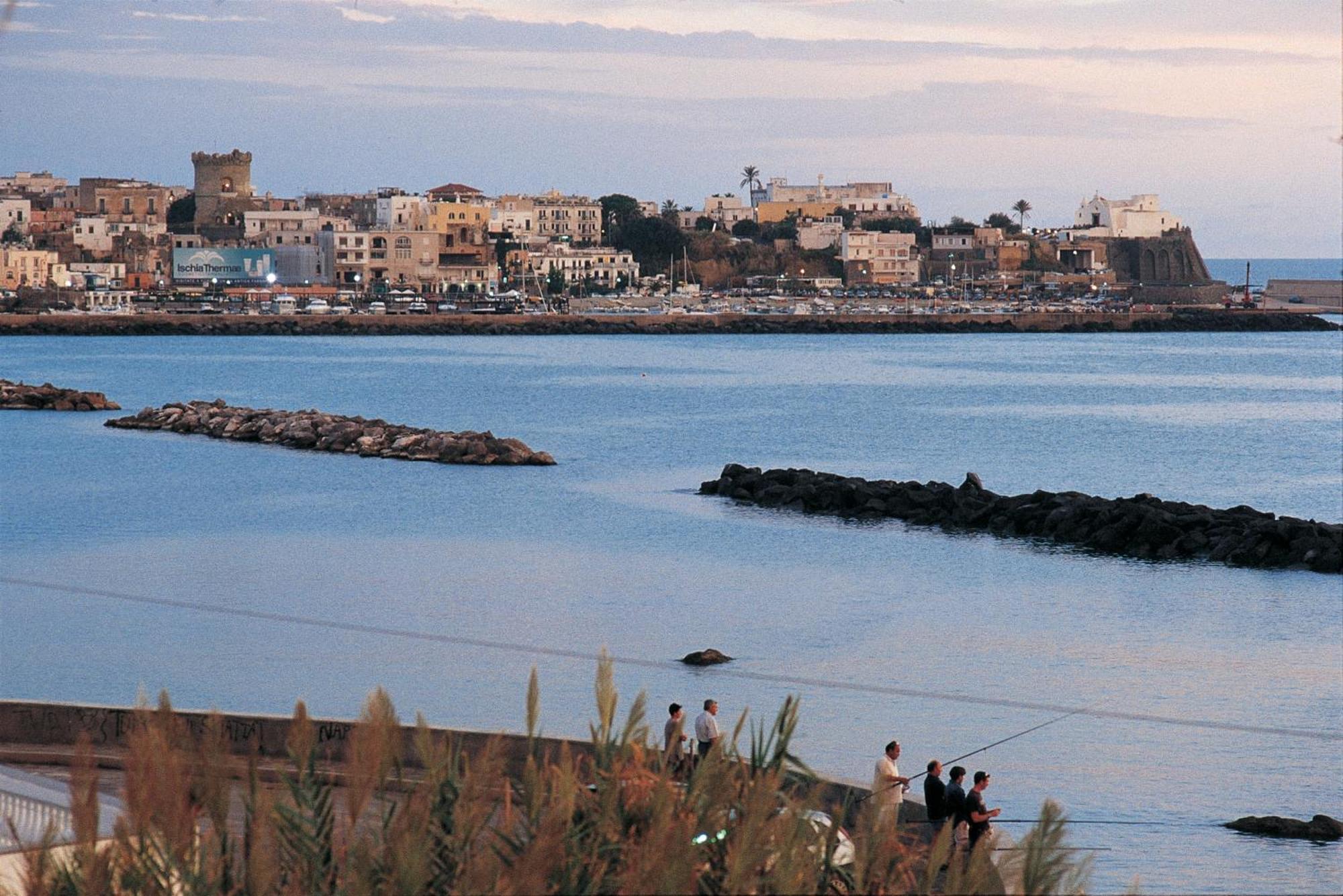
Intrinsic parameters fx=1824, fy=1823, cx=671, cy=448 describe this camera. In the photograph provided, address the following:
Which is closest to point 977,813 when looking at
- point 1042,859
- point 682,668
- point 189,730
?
point 1042,859

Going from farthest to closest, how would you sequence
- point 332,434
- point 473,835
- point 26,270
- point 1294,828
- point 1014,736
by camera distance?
1. point 26,270
2. point 332,434
3. point 1014,736
4. point 1294,828
5. point 473,835

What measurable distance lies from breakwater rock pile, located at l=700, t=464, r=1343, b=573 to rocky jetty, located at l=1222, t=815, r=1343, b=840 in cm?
1251

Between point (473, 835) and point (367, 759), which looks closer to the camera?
point (367, 759)

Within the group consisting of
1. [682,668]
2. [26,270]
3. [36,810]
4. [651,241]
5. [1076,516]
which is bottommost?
[682,668]

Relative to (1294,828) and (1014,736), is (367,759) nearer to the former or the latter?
(1294,828)

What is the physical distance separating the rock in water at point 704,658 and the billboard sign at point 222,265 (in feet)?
311

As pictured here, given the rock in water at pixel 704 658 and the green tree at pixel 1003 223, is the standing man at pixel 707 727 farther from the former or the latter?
the green tree at pixel 1003 223

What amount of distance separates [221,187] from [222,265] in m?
16.8

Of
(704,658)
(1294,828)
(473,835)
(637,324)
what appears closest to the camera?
(473,835)

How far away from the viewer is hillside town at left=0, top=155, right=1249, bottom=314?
108m

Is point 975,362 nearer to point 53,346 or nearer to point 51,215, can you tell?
point 53,346

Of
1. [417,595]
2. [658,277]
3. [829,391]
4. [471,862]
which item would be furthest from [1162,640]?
[658,277]

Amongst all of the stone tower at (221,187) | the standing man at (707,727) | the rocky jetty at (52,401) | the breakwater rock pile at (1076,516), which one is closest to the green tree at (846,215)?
the stone tower at (221,187)

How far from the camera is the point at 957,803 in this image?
325 inches
